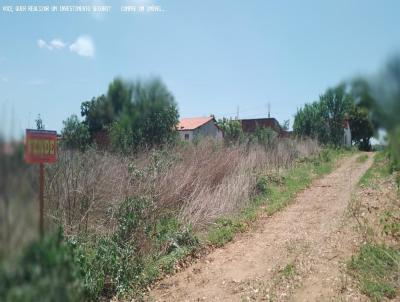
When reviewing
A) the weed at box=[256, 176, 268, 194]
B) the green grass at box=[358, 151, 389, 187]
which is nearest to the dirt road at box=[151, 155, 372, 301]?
the weed at box=[256, 176, 268, 194]

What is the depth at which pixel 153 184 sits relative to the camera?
6.52 meters

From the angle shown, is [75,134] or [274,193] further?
[75,134]

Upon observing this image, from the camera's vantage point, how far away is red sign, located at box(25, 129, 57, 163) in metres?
1.69

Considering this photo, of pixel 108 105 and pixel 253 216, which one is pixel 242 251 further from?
pixel 108 105

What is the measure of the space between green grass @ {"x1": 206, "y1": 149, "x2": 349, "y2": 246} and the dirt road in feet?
0.81

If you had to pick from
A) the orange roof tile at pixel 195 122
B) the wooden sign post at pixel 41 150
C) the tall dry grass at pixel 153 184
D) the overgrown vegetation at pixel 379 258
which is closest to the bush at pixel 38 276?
the wooden sign post at pixel 41 150

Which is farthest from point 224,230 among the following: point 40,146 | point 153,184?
point 40,146

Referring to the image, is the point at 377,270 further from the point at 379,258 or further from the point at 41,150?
the point at 41,150

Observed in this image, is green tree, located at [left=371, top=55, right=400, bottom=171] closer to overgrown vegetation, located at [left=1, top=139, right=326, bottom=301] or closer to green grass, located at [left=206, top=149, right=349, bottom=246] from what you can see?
overgrown vegetation, located at [left=1, top=139, right=326, bottom=301]

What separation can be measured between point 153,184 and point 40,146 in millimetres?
4742

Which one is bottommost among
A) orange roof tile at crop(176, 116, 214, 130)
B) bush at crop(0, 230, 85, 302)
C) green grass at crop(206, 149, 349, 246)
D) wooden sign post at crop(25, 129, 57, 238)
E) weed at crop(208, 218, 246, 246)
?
weed at crop(208, 218, 246, 246)

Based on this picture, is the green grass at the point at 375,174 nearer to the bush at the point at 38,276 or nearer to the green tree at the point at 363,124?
the green tree at the point at 363,124

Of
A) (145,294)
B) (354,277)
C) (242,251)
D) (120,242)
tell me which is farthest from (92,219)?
(354,277)

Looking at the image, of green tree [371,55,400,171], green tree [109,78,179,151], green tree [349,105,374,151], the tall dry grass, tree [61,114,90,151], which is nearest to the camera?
green tree [371,55,400,171]
